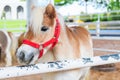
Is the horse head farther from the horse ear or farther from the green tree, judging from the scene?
the green tree

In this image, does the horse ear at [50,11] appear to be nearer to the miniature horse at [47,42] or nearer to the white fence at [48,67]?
the miniature horse at [47,42]

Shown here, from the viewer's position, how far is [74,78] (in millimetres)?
2133

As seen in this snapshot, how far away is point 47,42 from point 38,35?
89 millimetres

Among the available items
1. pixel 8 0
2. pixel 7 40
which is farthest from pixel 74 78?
pixel 8 0

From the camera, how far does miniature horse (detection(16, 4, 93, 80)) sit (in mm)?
1845

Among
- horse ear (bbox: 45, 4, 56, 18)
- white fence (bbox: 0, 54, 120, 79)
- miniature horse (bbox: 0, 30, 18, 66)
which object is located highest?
horse ear (bbox: 45, 4, 56, 18)

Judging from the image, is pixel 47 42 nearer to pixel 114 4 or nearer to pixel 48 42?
pixel 48 42

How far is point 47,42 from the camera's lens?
6.35 ft

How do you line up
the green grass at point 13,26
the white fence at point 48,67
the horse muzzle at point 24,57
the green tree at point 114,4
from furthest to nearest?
the green tree at point 114,4
the green grass at point 13,26
the horse muzzle at point 24,57
the white fence at point 48,67

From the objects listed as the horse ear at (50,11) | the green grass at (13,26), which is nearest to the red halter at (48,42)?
the horse ear at (50,11)

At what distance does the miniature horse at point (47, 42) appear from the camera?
1845 mm

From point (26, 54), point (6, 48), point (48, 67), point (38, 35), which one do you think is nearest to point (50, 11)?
point (38, 35)

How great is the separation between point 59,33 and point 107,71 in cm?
308

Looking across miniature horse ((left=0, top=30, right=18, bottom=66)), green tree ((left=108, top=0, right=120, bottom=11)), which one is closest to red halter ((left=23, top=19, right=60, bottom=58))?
miniature horse ((left=0, top=30, right=18, bottom=66))
